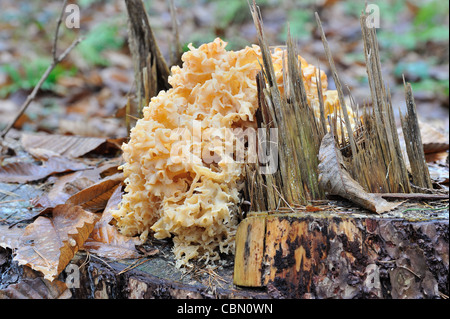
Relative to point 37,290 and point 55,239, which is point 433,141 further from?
point 37,290

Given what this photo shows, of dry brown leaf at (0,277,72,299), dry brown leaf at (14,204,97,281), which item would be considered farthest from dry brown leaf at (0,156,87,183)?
dry brown leaf at (0,277,72,299)

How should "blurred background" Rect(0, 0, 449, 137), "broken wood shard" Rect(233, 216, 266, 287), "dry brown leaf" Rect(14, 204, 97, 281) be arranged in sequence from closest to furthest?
1. "broken wood shard" Rect(233, 216, 266, 287)
2. "dry brown leaf" Rect(14, 204, 97, 281)
3. "blurred background" Rect(0, 0, 449, 137)

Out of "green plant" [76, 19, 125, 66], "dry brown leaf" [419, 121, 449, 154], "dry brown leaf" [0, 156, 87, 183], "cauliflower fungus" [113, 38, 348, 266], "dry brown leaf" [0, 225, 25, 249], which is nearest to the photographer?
"cauliflower fungus" [113, 38, 348, 266]

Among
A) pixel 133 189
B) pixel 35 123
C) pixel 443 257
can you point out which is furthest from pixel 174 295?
pixel 35 123

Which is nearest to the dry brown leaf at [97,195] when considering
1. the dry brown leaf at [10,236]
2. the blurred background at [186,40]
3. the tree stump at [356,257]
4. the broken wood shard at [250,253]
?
the dry brown leaf at [10,236]

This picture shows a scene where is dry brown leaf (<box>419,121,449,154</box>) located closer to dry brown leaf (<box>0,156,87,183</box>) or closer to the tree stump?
the tree stump

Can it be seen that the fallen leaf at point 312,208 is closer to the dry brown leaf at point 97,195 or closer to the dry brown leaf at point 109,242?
the dry brown leaf at point 109,242

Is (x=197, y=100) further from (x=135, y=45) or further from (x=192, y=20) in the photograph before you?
(x=192, y=20)
